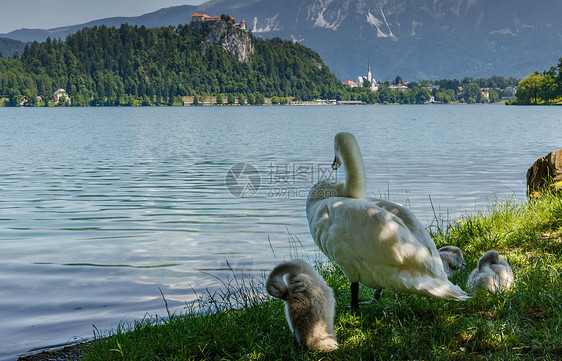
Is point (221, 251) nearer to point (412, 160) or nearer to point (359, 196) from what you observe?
point (359, 196)

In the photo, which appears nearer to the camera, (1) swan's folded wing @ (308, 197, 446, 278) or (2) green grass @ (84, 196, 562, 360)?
(2) green grass @ (84, 196, 562, 360)

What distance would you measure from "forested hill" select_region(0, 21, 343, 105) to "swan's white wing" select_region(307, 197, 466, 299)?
161 meters

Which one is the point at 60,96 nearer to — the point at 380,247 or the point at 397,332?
the point at 380,247

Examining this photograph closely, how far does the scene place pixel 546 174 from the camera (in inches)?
416

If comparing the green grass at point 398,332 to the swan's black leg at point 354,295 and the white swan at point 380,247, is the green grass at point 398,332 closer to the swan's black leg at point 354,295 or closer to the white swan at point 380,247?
the swan's black leg at point 354,295

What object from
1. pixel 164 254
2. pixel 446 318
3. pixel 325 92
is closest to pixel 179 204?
pixel 164 254

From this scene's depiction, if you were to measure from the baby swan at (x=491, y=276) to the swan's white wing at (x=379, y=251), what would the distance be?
0.87m

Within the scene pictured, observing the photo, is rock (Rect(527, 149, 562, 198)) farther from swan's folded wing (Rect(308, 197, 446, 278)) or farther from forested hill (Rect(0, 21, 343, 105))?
forested hill (Rect(0, 21, 343, 105))

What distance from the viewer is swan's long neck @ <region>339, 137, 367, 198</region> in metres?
5.95

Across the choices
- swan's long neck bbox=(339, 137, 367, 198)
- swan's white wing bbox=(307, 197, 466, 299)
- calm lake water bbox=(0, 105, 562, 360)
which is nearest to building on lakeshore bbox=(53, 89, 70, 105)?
calm lake water bbox=(0, 105, 562, 360)

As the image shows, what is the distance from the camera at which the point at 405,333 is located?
4391 millimetres

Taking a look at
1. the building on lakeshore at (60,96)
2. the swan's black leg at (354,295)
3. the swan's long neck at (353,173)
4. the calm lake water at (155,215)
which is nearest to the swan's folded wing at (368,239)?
the swan's black leg at (354,295)

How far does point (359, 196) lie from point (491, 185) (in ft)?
50.2

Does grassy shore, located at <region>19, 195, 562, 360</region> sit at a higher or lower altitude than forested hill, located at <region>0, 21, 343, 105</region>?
lower
